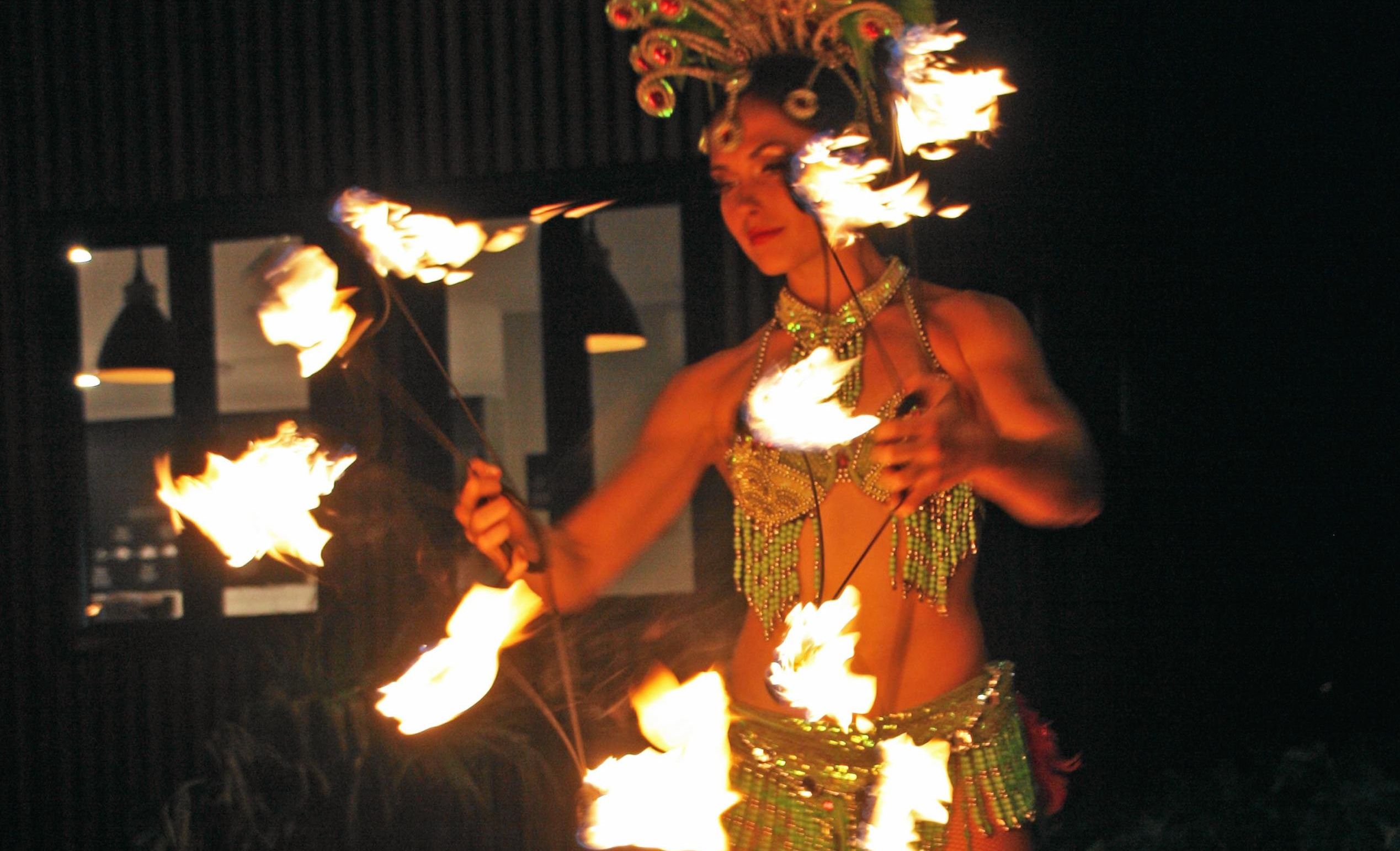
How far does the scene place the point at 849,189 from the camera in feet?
4.58

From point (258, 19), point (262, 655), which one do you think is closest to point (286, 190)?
point (258, 19)

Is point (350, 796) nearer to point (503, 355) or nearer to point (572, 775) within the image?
point (572, 775)

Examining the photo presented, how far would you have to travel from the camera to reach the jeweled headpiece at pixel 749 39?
5.19ft

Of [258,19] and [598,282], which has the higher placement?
[258,19]

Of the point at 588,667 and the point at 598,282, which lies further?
the point at 598,282

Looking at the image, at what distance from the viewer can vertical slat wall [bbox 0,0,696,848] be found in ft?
11.9

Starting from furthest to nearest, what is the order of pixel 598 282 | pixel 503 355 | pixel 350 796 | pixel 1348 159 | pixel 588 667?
pixel 503 355, pixel 598 282, pixel 588 667, pixel 350 796, pixel 1348 159

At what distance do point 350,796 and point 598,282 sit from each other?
162cm

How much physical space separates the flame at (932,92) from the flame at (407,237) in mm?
502

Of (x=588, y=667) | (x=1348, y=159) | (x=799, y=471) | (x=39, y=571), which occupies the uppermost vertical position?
(x=1348, y=159)

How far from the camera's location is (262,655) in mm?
3619

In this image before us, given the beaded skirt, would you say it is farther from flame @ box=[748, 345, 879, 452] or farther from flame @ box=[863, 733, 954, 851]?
flame @ box=[748, 345, 879, 452]

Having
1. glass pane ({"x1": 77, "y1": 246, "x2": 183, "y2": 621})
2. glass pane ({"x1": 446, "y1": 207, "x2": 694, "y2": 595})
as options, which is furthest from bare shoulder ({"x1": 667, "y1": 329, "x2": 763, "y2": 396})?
glass pane ({"x1": 446, "y1": 207, "x2": 694, "y2": 595})

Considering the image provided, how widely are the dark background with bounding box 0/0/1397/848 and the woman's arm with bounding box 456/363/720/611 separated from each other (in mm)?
1411
